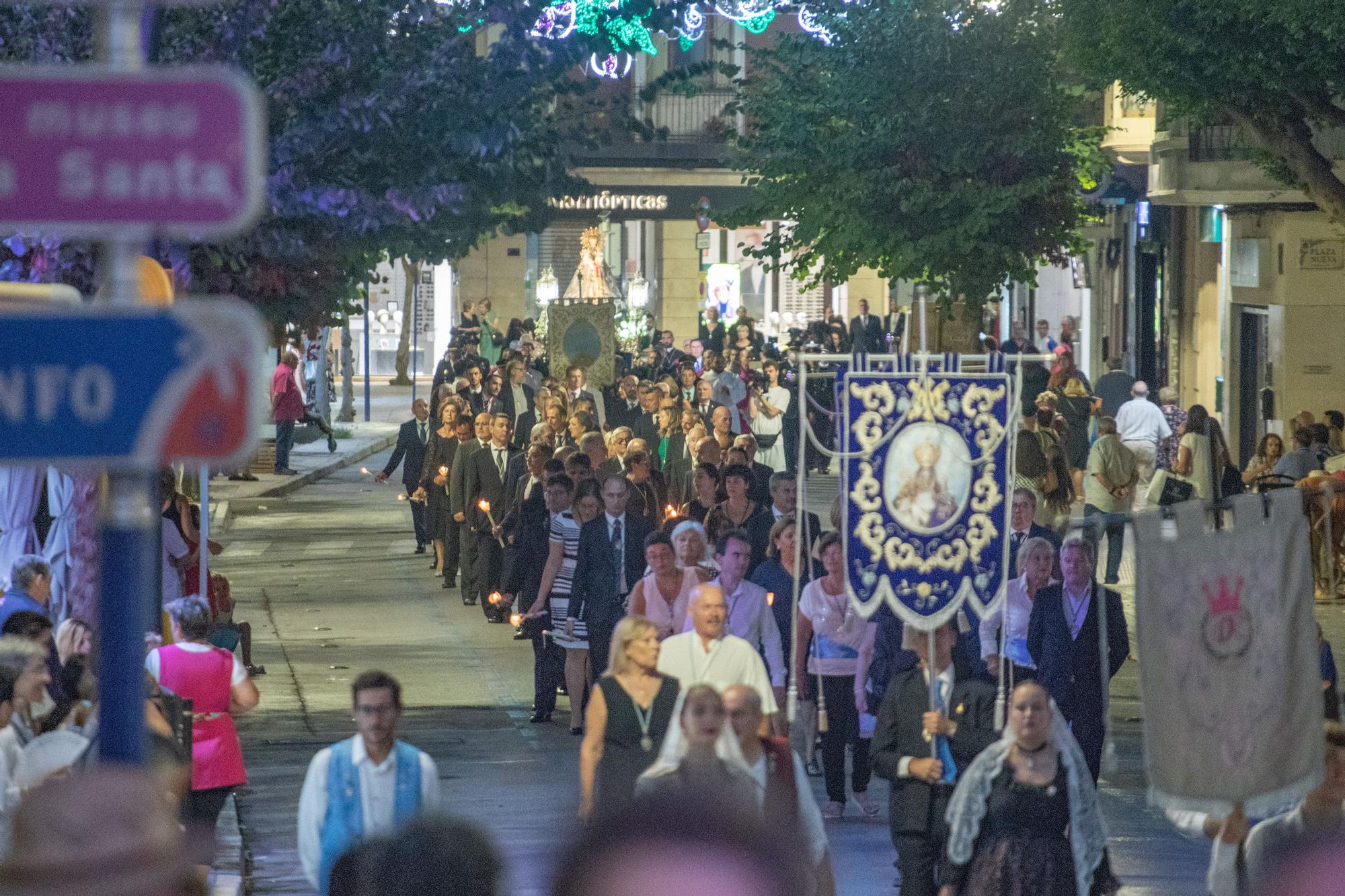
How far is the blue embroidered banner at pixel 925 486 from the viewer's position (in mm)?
11430

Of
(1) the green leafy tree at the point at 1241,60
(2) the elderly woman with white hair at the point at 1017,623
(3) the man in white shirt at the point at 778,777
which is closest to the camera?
(3) the man in white shirt at the point at 778,777

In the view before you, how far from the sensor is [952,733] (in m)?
9.21

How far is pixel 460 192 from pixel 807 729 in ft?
11.4

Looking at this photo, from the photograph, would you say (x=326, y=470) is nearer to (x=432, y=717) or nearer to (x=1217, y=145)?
(x=1217, y=145)

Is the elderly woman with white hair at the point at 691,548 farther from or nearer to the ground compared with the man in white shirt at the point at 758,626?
farther from the ground

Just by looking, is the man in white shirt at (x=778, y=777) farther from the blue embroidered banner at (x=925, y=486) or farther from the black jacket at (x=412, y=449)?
the black jacket at (x=412, y=449)

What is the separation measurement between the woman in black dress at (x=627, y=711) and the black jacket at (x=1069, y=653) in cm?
302

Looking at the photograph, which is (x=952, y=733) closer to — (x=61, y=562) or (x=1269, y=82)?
(x=61, y=562)

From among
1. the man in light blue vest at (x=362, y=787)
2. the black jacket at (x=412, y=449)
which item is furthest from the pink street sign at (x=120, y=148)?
the black jacket at (x=412, y=449)

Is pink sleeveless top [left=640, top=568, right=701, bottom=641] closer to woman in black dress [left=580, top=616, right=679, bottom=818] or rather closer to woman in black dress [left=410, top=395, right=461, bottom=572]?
woman in black dress [left=580, top=616, right=679, bottom=818]

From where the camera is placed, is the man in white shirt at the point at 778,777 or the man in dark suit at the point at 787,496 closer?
the man in white shirt at the point at 778,777

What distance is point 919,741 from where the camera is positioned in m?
9.24

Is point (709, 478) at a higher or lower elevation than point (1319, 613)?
higher

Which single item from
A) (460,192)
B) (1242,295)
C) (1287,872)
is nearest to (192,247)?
(460,192)
